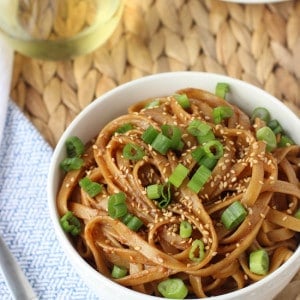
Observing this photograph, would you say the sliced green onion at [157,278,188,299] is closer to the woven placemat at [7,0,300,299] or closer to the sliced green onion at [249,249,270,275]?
the sliced green onion at [249,249,270,275]

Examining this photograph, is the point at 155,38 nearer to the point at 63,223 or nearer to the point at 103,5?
the point at 103,5

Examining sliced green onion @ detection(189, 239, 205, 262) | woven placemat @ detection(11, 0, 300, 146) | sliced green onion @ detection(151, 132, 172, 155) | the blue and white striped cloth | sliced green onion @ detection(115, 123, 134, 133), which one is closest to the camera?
sliced green onion @ detection(189, 239, 205, 262)

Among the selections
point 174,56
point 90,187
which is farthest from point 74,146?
point 174,56

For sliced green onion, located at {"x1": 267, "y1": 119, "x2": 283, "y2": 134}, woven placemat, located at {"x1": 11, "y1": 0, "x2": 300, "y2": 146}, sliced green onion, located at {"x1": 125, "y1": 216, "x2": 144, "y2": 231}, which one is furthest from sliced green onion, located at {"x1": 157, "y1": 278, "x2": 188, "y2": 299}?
woven placemat, located at {"x1": 11, "y1": 0, "x2": 300, "y2": 146}

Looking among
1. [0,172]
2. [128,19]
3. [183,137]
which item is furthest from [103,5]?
[183,137]

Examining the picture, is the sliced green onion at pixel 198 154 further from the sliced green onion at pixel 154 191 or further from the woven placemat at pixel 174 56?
the woven placemat at pixel 174 56

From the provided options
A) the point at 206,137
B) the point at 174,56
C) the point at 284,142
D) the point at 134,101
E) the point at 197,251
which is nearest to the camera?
the point at 197,251

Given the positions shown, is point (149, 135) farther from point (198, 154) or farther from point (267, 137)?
point (267, 137)
